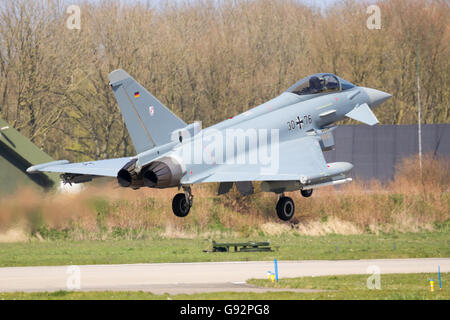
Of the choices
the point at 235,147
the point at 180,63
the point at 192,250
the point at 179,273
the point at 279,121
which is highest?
the point at 180,63

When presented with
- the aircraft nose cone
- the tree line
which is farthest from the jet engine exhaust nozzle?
the tree line

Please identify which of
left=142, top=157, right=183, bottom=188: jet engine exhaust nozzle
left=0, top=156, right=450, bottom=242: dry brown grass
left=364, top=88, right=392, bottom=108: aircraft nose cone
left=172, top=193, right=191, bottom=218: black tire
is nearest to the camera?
left=142, top=157, right=183, bottom=188: jet engine exhaust nozzle

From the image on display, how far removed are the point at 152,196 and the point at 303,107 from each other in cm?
2704

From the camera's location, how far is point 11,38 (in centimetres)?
6844

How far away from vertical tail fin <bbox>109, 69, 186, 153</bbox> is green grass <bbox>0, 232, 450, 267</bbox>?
59.6 feet

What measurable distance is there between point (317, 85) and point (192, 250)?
19408mm

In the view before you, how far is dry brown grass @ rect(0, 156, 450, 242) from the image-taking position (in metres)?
57.7

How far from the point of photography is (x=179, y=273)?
41.7 m

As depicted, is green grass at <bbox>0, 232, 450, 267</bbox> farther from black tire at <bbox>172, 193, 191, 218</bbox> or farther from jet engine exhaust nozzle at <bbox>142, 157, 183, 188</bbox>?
jet engine exhaust nozzle at <bbox>142, 157, 183, 188</bbox>

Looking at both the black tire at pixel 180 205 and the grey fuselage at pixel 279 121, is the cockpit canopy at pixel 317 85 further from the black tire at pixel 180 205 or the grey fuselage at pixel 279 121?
the black tire at pixel 180 205

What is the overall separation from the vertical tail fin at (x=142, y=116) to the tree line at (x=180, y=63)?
40484 mm

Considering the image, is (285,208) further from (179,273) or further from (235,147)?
(179,273)

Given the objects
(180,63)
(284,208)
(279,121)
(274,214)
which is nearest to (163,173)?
(284,208)
